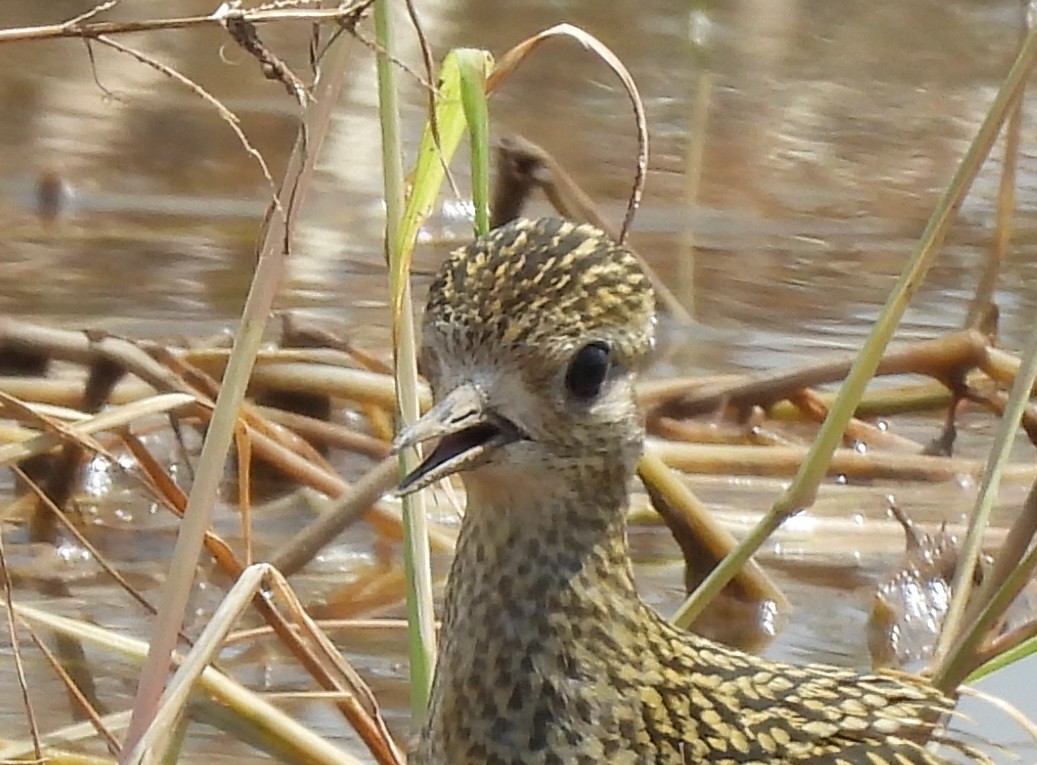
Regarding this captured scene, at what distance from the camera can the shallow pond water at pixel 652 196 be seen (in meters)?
4.02

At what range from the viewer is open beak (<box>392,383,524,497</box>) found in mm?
2053

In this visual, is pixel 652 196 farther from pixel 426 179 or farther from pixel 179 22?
pixel 179 22

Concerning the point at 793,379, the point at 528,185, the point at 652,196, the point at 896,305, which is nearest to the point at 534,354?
the point at 896,305

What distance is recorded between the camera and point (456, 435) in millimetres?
2174

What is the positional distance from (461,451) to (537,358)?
0.43 ft

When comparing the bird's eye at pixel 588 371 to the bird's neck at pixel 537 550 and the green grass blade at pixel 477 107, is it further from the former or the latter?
the green grass blade at pixel 477 107

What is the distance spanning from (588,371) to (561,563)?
0.22m

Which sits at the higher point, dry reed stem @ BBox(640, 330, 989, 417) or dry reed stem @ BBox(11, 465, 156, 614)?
dry reed stem @ BBox(640, 330, 989, 417)

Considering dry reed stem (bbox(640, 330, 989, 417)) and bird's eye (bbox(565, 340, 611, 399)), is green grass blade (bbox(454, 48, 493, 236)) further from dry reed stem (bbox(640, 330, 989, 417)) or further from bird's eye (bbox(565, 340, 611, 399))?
dry reed stem (bbox(640, 330, 989, 417))

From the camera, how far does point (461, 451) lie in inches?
84.1

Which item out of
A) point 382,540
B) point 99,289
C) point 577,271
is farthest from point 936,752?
point 99,289

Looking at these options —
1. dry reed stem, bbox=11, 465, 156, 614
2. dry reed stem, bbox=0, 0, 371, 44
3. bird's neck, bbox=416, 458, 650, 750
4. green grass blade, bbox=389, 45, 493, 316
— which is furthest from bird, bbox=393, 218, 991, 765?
dry reed stem, bbox=11, 465, 156, 614

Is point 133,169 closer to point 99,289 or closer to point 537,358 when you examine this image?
point 99,289

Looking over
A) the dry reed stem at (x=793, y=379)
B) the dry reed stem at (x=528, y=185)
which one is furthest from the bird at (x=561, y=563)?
the dry reed stem at (x=528, y=185)
